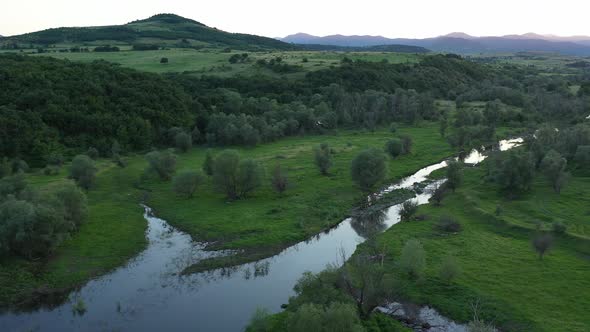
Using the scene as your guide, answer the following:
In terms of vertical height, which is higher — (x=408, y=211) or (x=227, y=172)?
(x=227, y=172)

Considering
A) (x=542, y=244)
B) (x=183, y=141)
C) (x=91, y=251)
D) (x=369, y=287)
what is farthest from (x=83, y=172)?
(x=542, y=244)

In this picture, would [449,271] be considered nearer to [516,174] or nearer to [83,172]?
[516,174]

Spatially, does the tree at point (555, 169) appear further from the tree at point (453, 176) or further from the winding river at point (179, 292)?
the winding river at point (179, 292)

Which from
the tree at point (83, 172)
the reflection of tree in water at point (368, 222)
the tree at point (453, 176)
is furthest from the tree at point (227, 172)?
the tree at point (453, 176)

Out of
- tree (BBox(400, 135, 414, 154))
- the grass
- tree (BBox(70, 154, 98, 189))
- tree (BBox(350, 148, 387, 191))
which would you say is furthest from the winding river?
tree (BBox(400, 135, 414, 154))

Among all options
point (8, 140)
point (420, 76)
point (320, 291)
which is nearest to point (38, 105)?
point (8, 140)

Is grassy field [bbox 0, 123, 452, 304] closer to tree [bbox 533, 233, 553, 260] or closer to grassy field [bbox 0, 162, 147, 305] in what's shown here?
grassy field [bbox 0, 162, 147, 305]
